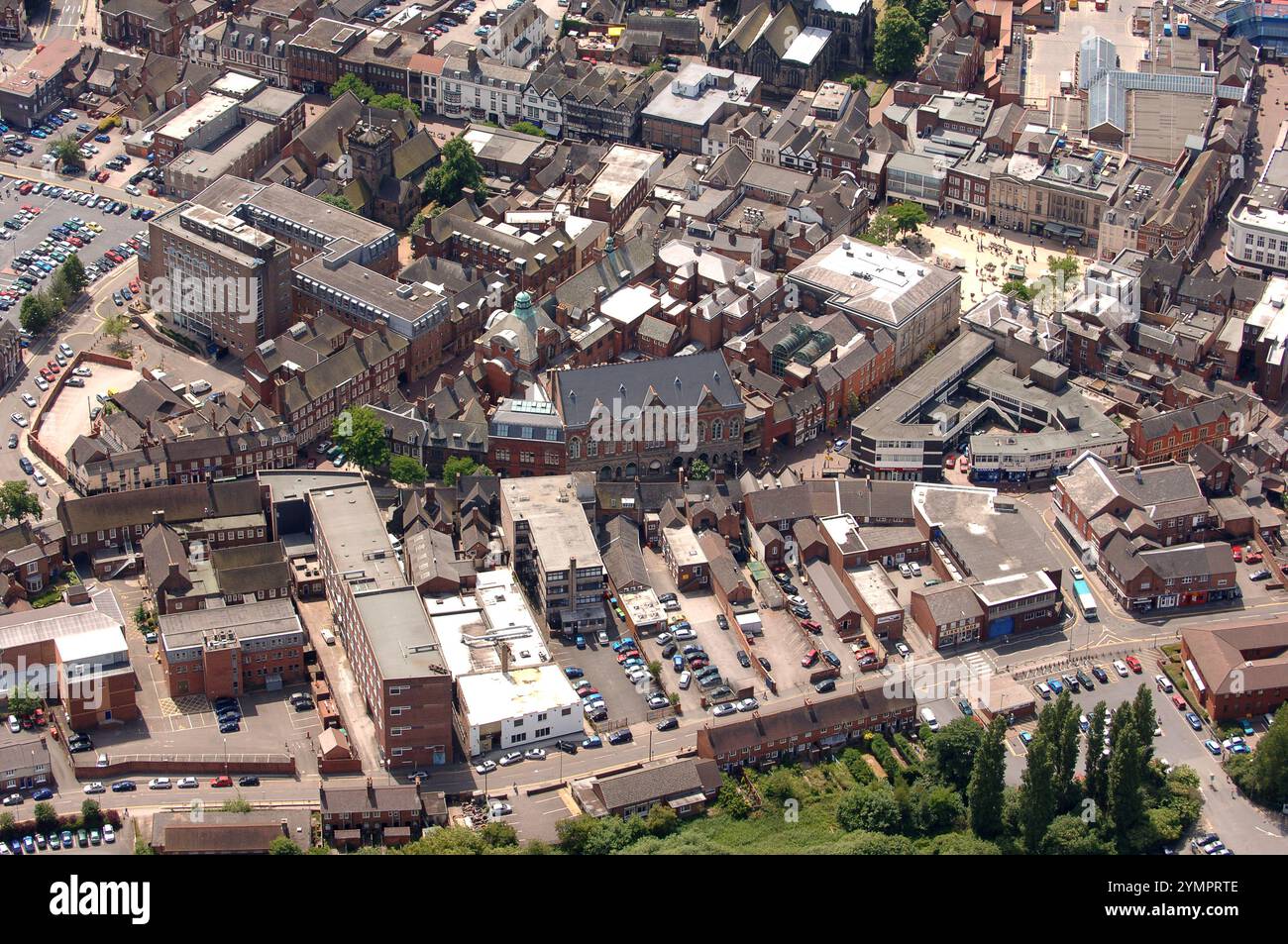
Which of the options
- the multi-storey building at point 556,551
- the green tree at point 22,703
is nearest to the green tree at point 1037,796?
the multi-storey building at point 556,551

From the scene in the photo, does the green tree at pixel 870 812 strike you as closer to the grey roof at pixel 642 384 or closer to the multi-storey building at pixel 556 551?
the multi-storey building at pixel 556 551

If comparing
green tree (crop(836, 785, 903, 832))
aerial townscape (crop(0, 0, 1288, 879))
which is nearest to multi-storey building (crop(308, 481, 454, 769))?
aerial townscape (crop(0, 0, 1288, 879))
